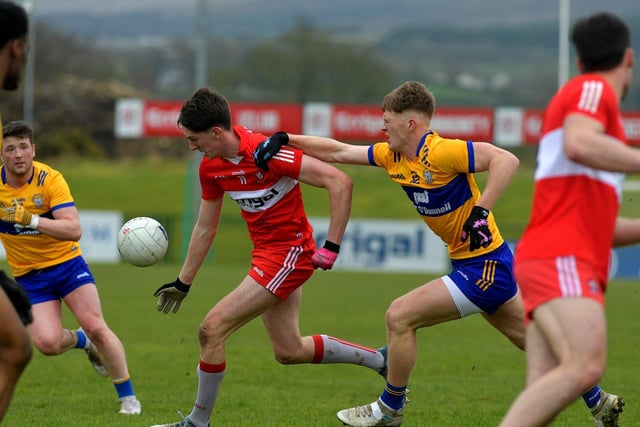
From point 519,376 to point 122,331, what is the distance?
18.3 feet

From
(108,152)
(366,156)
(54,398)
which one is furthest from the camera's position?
(108,152)

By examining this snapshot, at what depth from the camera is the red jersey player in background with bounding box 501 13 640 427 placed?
4.40 meters

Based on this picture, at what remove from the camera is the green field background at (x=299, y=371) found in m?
7.83

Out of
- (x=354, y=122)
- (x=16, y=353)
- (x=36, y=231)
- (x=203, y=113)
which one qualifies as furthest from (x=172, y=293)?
(x=354, y=122)

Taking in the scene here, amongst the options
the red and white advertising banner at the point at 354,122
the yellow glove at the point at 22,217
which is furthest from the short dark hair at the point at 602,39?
the red and white advertising banner at the point at 354,122

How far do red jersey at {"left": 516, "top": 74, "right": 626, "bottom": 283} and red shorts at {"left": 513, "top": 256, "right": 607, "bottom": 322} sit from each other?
0.11 feet

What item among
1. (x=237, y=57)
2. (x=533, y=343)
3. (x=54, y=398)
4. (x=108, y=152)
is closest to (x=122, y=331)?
(x=54, y=398)

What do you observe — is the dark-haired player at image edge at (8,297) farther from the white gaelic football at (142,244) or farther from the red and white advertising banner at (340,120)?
the red and white advertising banner at (340,120)

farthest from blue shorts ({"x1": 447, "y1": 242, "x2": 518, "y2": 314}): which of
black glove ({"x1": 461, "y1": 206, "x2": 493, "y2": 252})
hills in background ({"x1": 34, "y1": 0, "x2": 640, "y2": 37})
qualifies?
hills in background ({"x1": 34, "y1": 0, "x2": 640, "y2": 37})

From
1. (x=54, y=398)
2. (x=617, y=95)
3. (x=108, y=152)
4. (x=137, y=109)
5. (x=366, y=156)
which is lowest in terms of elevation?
(x=108, y=152)

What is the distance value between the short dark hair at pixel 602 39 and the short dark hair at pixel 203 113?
2.72 m

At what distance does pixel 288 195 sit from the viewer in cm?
713

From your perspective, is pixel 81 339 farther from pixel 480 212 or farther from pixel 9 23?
pixel 9 23

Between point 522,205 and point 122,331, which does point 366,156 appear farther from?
point 522,205
